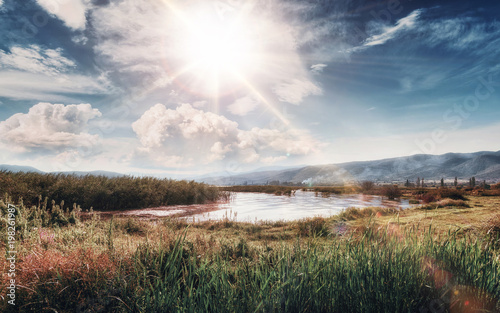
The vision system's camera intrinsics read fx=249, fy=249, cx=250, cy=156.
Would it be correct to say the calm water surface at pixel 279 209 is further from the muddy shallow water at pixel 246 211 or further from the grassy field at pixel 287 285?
the grassy field at pixel 287 285

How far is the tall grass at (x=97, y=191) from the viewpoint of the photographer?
12.9 meters

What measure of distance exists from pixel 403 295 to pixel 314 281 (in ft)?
3.47

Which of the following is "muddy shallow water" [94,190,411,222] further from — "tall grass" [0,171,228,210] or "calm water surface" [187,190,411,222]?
"tall grass" [0,171,228,210]

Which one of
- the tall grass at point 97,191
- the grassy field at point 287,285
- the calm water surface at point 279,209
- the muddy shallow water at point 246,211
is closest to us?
the grassy field at point 287,285

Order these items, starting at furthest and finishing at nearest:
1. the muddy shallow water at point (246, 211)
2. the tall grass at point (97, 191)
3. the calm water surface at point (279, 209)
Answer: the calm water surface at point (279, 209), the muddy shallow water at point (246, 211), the tall grass at point (97, 191)

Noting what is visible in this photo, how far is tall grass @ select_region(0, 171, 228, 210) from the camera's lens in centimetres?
1286

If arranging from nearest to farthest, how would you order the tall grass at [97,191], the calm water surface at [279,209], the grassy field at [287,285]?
the grassy field at [287,285] < the tall grass at [97,191] < the calm water surface at [279,209]

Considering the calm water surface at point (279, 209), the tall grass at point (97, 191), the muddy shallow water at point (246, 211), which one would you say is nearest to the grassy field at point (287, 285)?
the muddy shallow water at point (246, 211)

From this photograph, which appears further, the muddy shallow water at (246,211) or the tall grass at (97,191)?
the muddy shallow water at (246,211)

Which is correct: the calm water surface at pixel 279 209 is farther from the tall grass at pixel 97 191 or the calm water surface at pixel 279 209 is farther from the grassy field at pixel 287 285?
the grassy field at pixel 287 285

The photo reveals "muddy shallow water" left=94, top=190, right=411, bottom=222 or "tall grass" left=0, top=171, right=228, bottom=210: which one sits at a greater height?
"tall grass" left=0, top=171, right=228, bottom=210

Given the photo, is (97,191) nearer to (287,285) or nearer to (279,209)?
(279,209)

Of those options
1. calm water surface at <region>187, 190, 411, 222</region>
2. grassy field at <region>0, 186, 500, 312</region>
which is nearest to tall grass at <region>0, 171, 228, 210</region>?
calm water surface at <region>187, 190, 411, 222</region>

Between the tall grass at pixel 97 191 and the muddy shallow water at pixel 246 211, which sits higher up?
the tall grass at pixel 97 191
